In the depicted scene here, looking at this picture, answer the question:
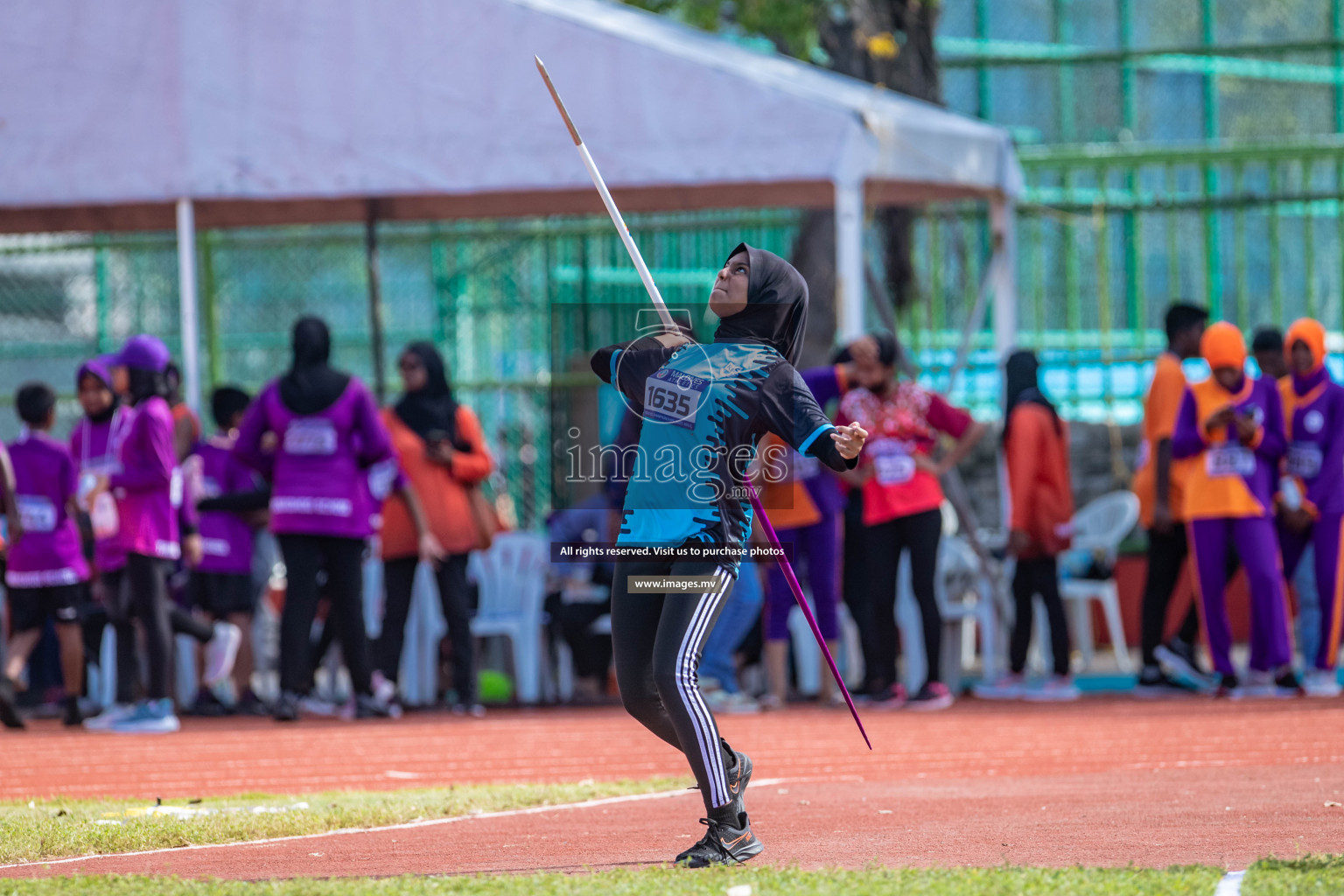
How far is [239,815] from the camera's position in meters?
6.66

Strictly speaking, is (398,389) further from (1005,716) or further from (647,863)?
(647,863)

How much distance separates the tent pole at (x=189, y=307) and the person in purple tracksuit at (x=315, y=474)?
1.13m

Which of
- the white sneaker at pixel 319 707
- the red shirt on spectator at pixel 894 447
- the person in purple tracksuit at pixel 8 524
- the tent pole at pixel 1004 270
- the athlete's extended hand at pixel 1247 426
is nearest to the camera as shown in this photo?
the person in purple tracksuit at pixel 8 524

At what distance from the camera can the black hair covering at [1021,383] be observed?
1138 centimetres

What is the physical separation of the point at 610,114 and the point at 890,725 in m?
4.08

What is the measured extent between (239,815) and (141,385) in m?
4.40

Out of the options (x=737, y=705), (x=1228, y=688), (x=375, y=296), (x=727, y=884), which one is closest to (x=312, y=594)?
(x=737, y=705)

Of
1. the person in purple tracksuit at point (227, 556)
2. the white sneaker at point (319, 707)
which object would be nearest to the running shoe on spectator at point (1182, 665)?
the white sneaker at point (319, 707)

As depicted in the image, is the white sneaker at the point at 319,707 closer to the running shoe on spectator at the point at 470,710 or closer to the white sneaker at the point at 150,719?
the running shoe on spectator at the point at 470,710

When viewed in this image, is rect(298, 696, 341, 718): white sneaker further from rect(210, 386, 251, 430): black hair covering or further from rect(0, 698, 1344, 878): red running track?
rect(210, 386, 251, 430): black hair covering

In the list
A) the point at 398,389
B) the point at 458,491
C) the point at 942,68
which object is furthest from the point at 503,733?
the point at 942,68

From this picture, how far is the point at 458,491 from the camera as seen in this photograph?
11.3 m

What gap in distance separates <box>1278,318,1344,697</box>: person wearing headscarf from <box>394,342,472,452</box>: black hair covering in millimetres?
4948

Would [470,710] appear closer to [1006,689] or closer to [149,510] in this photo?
[149,510]
